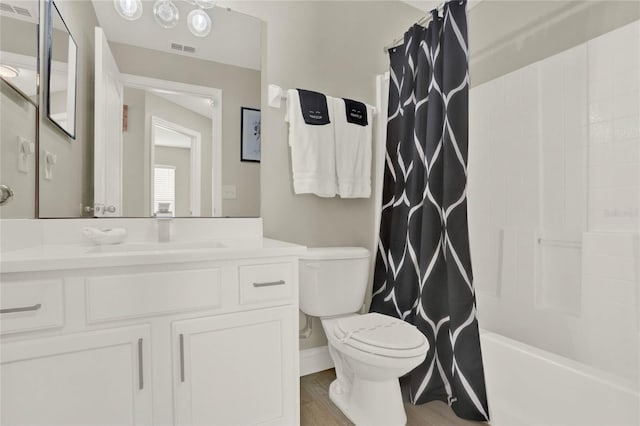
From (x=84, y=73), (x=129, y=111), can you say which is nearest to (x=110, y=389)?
(x=129, y=111)

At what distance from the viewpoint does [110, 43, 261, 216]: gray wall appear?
1690 millimetres

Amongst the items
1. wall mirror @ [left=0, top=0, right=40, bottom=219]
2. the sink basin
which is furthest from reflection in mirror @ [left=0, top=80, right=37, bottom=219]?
the sink basin

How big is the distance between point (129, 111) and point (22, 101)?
1.34 ft

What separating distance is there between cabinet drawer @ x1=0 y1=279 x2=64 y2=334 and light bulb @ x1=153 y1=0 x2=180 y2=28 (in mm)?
1327

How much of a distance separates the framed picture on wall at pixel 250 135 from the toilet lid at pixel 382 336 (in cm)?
100

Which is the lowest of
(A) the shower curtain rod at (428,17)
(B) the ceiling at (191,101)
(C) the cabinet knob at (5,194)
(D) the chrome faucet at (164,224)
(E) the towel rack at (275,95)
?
(D) the chrome faucet at (164,224)

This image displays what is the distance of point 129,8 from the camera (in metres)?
1.56

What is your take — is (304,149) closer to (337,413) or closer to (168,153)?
(168,153)

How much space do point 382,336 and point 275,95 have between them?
136 cm

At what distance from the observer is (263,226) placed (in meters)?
1.87

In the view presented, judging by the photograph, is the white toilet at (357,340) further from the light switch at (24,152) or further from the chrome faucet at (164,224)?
the light switch at (24,152)

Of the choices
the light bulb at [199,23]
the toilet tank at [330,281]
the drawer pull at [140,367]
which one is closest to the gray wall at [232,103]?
the light bulb at [199,23]

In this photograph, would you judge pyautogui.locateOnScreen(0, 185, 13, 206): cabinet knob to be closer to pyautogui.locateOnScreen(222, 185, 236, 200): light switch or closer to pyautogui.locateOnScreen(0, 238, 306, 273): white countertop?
pyautogui.locateOnScreen(0, 238, 306, 273): white countertop

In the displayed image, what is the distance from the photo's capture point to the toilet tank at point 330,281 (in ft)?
5.69
